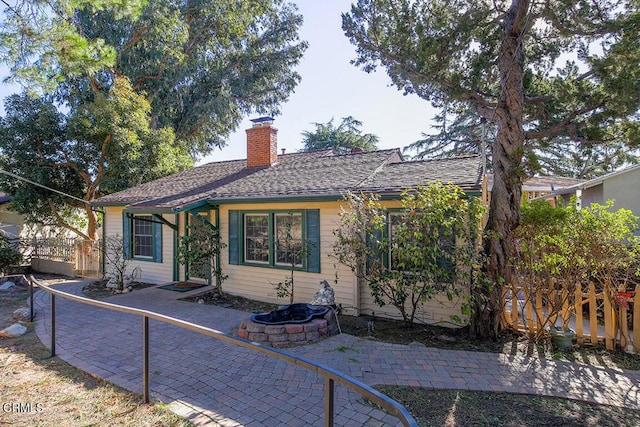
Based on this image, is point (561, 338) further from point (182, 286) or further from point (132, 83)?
point (132, 83)

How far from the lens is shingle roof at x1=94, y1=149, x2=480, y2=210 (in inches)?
296

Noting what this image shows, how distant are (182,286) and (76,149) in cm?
830

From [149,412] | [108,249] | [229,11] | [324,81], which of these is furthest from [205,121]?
[149,412]

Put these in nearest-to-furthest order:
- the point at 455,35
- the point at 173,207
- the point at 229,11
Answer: the point at 455,35 < the point at 173,207 < the point at 229,11

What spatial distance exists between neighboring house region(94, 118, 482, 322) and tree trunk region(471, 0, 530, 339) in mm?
604

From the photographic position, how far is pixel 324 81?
50.4 feet

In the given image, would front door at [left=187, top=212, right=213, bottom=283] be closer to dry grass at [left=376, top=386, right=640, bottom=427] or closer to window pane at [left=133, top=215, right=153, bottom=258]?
window pane at [left=133, top=215, right=153, bottom=258]

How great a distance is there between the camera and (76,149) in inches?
542

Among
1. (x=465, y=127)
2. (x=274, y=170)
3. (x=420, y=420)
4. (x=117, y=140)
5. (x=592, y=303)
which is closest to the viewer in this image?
(x=420, y=420)

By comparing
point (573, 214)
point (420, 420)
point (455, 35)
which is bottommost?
point (420, 420)

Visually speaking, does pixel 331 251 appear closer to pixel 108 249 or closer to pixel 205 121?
pixel 108 249

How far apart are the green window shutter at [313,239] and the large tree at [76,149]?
373 inches

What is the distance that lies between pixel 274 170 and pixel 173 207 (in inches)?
141

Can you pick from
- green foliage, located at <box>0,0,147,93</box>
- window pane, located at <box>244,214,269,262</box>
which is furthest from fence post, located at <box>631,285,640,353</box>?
green foliage, located at <box>0,0,147,93</box>
